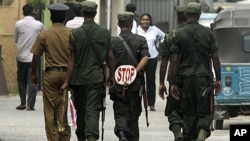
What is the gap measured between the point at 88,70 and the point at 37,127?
15.9 feet

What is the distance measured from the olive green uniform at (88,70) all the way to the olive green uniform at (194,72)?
0.95m

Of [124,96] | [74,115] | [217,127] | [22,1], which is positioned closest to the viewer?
[74,115]

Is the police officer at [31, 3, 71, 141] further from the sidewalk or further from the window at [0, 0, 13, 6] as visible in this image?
the window at [0, 0, 13, 6]

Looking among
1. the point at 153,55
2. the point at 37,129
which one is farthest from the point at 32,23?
the point at 37,129

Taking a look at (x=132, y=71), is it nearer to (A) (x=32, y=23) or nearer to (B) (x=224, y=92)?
(B) (x=224, y=92)

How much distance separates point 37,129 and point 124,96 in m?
3.47

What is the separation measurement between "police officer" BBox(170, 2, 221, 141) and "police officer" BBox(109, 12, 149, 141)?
1.01 metres

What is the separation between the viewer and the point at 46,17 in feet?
85.2

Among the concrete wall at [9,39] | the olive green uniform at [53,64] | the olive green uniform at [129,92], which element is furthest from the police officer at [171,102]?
the concrete wall at [9,39]

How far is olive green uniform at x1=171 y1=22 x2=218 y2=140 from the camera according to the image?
46.3ft

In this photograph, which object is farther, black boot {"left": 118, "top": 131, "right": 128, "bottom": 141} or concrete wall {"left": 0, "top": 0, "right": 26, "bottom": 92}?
concrete wall {"left": 0, "top": 0, "right": 26, "bottom": 92}

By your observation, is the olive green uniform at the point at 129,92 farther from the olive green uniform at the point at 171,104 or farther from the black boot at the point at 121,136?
the olive green uniform at the point at 171,104

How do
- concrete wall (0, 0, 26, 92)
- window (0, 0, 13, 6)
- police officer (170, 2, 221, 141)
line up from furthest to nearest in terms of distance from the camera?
window (0, 0, 13, 6), concrete wall (0, 0, 26, 92), police officer (170, 2, 221, 141)

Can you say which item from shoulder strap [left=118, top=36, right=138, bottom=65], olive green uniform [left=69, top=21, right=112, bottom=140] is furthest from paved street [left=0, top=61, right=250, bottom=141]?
olive green uniform [left=69, top=21, right=112, bottom=140]
